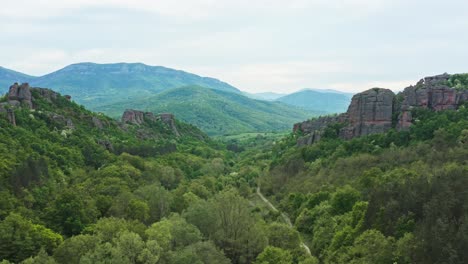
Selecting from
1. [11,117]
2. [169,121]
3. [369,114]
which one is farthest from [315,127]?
[11,117]

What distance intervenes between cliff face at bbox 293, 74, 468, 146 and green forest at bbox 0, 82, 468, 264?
9.76ft

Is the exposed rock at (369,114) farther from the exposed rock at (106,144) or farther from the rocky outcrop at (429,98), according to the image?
the exposed rock at (106,144)

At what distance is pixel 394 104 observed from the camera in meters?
102

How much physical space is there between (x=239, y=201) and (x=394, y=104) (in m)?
57.2

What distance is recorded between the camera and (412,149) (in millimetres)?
81375

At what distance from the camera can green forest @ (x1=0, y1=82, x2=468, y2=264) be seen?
1769 inches

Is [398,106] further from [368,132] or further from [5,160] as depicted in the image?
[5,160]

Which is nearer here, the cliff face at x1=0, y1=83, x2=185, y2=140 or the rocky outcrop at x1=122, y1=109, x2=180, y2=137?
the cliff face at x1=0, y1=83, x2=185, y2=140

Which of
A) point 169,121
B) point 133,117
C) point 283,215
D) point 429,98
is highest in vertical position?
point 429,98

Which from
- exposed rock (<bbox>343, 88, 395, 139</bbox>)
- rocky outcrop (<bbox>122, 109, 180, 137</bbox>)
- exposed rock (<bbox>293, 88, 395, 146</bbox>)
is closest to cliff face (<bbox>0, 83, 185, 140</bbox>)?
rocky outcrop (<bbox>122, 109, 180, 137</bbox>)

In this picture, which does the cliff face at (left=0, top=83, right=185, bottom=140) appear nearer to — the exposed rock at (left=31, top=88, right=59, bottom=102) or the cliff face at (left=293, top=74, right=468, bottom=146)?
the exposed rock at (left=31, top=88, right=59, bottom=102)

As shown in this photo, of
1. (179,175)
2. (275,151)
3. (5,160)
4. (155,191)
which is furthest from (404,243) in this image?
(275,151)

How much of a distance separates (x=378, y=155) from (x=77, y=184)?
56320 millimetres

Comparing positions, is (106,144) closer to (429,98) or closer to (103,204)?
(103,204)
